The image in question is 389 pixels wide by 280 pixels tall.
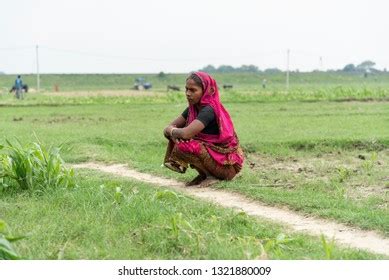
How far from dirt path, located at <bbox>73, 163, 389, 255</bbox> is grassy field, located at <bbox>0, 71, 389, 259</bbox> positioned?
0.44ft

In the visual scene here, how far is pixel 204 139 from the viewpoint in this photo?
812cm

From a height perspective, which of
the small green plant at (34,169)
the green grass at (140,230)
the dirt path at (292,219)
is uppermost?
the small green plant at (34,169)

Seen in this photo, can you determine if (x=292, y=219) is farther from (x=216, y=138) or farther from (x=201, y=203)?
(x=216, y=138)

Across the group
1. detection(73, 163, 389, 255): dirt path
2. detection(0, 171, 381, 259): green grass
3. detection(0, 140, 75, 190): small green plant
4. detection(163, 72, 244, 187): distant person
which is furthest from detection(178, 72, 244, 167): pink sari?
detection(0, 140, 75, 190): small green plant

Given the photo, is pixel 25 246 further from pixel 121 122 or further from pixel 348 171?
pixel 121 122

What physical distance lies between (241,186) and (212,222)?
7.52ft

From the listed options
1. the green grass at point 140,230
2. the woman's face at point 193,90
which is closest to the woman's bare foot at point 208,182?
the woman's face at point 193,90

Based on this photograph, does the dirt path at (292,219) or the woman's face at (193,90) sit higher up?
the woman's face at (193,90)

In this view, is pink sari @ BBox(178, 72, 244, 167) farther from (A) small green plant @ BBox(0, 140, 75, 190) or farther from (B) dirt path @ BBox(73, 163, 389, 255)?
(A) small green plant @ BBox(0, 140, 75, 190)

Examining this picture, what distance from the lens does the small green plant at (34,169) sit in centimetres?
703

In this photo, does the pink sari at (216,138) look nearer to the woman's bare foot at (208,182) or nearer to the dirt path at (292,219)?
the woman's bare foot at (208,182)

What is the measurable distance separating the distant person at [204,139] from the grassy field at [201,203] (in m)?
0.30

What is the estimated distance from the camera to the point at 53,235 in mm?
5234
